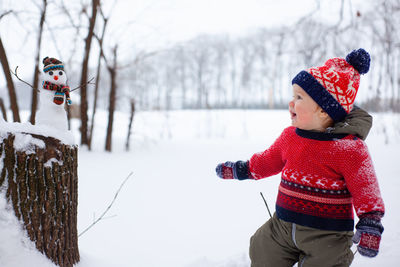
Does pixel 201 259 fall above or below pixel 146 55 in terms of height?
below

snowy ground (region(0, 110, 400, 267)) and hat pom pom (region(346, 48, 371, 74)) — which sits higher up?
hat pom pom (region(346, 48, 371, 74))

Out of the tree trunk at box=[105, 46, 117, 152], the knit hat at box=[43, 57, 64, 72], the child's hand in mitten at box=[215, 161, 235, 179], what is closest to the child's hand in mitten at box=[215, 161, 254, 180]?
the child's hand in mitten at box=[215, 161, 235, 179]

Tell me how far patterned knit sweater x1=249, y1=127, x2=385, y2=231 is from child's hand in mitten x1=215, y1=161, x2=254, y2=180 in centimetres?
23

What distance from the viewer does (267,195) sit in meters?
3.33

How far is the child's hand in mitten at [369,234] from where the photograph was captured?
1.08 m

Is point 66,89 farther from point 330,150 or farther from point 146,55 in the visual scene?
point 146,55

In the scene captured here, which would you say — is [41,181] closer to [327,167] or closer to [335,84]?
[327,167]

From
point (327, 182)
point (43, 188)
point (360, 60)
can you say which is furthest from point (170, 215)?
point (360, 60)

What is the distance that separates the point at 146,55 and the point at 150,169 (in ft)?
10.0

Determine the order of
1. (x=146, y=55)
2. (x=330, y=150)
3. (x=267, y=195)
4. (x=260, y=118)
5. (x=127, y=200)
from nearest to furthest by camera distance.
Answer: (x=330, y=150), (x=127, y=200), (x=267, y=195), (x=146, y=55), (x=260, y=118)

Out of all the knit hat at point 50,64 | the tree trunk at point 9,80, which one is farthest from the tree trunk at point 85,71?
the knit hat at point 50,64

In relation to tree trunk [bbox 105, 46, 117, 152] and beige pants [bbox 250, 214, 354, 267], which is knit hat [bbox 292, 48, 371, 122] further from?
tree trunk [bbox 105, 46, 117, 152]

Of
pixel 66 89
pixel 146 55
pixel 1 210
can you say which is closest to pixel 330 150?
pixel 66 89

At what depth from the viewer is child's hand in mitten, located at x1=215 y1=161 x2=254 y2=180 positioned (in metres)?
1.52
